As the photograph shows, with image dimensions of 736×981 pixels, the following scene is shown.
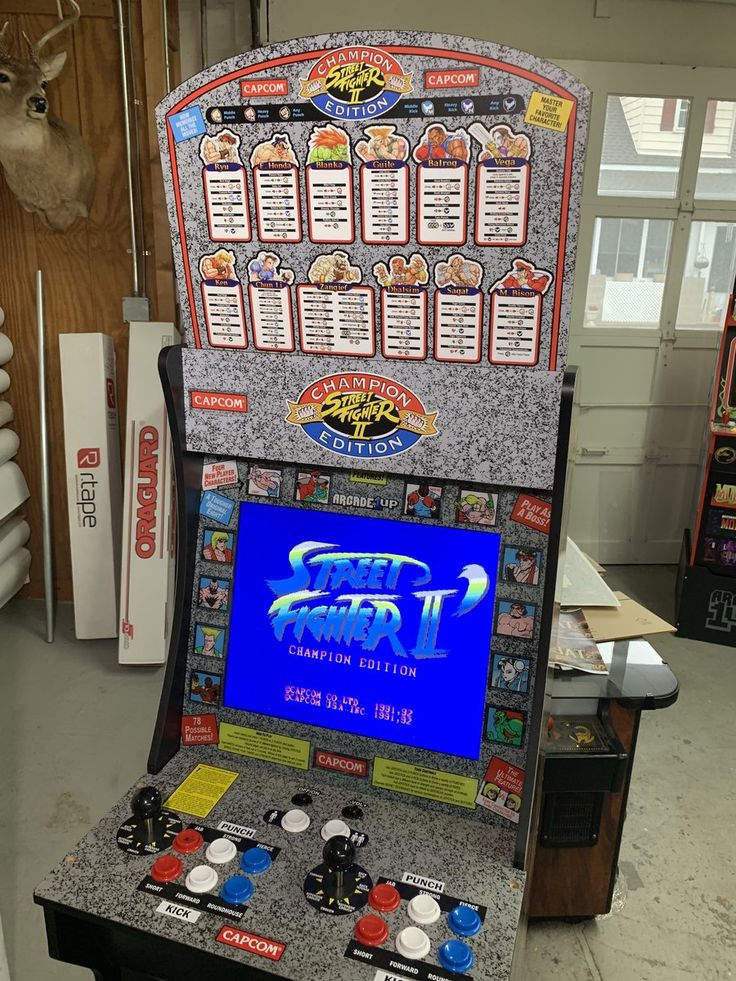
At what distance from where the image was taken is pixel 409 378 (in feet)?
3.83

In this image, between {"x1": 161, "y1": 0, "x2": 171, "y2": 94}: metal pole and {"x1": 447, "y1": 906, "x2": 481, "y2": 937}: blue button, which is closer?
{"x1": 447, "y1": 906, "x2": 481, "y2": 937}: blue button

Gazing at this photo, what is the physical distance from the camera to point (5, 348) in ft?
11.6

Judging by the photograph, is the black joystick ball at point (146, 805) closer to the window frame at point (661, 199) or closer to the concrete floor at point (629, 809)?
the concrete floor at point (629, 809)

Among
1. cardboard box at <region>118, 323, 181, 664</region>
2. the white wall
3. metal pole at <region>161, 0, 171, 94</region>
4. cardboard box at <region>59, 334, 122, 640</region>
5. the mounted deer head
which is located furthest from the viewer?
the white wall

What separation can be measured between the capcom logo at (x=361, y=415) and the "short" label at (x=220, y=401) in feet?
0.28

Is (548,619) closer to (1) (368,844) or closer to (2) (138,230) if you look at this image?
(1) (368,844)

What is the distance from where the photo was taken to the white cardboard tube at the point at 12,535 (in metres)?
3.53

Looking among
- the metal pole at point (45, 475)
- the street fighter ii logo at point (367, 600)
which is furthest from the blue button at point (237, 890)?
the metal pole at point (45, 475)

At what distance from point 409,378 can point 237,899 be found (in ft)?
2.60

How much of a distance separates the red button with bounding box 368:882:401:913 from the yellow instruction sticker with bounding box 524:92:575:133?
1068mm

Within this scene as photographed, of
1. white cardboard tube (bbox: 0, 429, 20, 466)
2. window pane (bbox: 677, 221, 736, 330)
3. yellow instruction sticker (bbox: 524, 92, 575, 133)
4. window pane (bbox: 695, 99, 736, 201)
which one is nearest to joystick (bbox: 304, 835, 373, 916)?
yellow instruction sticker (bbox: 524, 92, 575, 133)

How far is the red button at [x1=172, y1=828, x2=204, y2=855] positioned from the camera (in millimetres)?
1104

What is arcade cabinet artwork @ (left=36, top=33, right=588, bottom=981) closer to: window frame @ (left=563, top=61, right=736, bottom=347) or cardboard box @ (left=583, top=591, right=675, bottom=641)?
cardboard box @ (left=583, top=591, right=675, bottom=641)

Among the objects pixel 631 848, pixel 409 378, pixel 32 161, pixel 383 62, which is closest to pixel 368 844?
pixel 409 378
